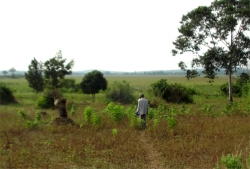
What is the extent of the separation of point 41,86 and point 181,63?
16005 millimetres

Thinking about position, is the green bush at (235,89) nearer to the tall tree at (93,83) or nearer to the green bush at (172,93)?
the green bush at (172,93)

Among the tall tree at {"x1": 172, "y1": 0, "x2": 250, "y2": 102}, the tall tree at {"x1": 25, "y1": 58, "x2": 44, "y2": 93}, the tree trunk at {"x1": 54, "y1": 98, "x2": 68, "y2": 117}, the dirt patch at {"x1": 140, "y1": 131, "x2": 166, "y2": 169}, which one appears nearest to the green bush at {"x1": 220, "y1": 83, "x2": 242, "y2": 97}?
the tall tree at {"x1": 172, "y1": 0, "x2": 250, "y2": 102}

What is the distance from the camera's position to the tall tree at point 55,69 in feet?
90.6

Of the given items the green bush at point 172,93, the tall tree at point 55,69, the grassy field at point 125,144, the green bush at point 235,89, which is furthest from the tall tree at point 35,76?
the green bush at point 235,89

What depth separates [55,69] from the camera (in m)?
27.9

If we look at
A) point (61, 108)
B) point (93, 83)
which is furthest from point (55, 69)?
point (61, 108)

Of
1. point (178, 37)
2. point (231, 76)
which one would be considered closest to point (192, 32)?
point (178, 37)

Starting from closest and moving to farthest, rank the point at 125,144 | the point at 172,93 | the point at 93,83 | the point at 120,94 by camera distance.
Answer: the point at 125,144 → the point at 172,93 → the point at 120,94 → the point at 93,83

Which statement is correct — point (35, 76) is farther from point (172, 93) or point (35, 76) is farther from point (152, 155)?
point (152, 155)

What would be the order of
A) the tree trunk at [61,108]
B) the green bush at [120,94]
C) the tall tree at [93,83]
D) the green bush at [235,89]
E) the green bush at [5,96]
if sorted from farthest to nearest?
the green bush at [235,89], the tall tree at [93,83], the green bush at [120,94], the green bush at [5,96], the tree trunk at [61,108]

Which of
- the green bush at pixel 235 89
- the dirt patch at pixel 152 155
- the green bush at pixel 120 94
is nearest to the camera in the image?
the dirt patch at pixel 152 155

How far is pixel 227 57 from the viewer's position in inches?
931

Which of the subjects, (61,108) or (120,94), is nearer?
(61,108)

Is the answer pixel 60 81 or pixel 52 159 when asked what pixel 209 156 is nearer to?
pixel 52 159
